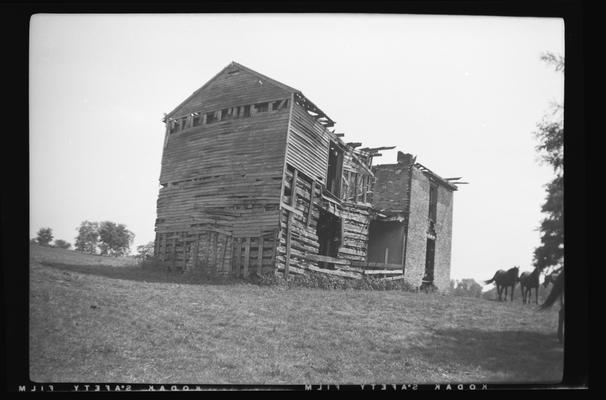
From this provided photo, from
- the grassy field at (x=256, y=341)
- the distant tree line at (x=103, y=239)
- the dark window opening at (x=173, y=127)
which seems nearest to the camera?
the grassy field at (x=256, y=341)

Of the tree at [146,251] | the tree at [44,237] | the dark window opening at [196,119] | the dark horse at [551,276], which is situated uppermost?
the dark window opening at [196,119]

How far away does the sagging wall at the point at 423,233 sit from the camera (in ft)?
59.3

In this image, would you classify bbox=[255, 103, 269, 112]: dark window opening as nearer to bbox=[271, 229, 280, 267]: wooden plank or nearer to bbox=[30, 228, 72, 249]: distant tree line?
bbox=[271, 229, 280, 267]: wooden plank

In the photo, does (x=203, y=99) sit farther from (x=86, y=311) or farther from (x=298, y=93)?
(x=86, y=311)

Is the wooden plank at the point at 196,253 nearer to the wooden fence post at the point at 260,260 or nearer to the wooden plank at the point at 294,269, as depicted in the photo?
the wooden fence post at the point at 260,260

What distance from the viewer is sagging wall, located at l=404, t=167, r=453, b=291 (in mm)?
18078

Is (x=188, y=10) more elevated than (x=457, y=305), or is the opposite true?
(x=188, y=10)

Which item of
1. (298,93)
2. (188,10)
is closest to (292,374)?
(188,10)

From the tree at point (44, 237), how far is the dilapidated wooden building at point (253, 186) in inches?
211

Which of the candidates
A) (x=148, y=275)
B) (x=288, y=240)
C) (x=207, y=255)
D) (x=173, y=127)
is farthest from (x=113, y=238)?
(x=173, y=127)

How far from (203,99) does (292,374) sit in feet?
36.2

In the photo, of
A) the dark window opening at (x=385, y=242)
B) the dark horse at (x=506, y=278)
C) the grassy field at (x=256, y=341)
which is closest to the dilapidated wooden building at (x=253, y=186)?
the dark window opening at (x=385, y=242)
